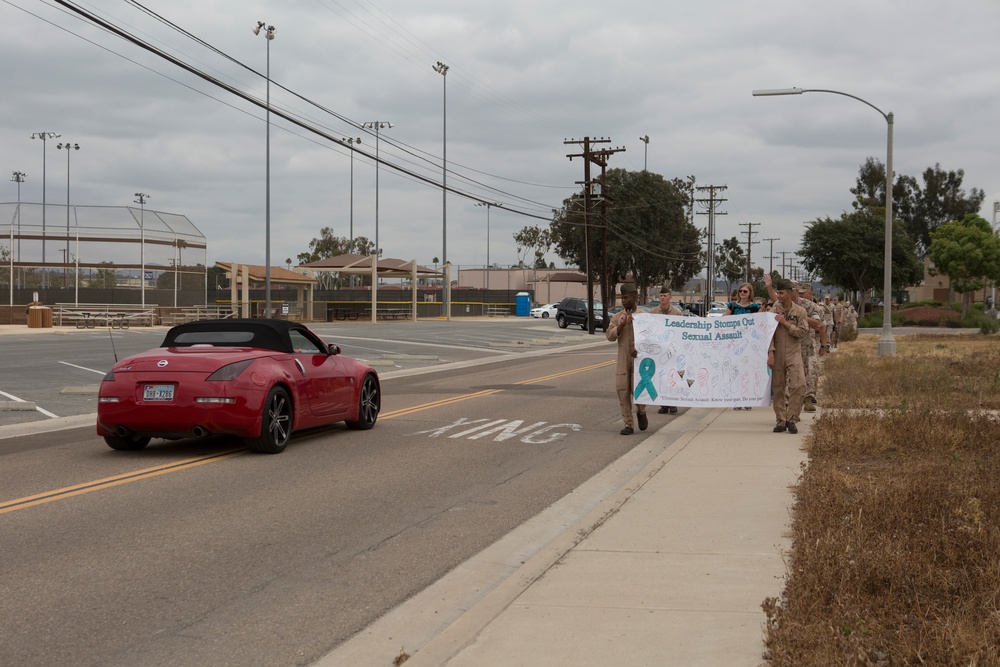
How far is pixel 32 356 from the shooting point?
27.5 meters

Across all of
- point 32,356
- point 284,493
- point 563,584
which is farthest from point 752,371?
point 32,356

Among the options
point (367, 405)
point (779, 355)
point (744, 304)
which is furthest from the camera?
point (744, 304)

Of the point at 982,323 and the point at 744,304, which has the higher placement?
the point at 744,304

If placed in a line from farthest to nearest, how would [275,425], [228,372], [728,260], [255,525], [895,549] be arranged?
[728,260]
[275,425]
[228,372]
[255,525]
[895,549]

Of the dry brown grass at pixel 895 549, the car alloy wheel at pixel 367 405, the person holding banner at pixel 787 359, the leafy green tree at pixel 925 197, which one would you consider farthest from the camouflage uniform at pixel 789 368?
the leafy green tree at pixel 925 197

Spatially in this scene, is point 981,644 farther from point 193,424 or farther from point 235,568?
point 193,424

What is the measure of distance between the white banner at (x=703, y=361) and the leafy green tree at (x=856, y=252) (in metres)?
63.1

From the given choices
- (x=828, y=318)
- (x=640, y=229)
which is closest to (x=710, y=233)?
(x=640, y=229)

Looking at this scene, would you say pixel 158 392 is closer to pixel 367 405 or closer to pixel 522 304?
pixel 367 405

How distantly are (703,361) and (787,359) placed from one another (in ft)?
3.81

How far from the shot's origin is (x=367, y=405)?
44.8 ft

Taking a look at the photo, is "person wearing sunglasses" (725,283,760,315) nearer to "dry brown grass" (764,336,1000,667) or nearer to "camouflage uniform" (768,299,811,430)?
"camouflage uniform" (768,299,811,430)

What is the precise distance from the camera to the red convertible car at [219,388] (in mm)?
10758

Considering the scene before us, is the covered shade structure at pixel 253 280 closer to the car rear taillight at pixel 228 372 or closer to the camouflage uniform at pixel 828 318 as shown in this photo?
the camouflage uniform at pixel 828 318
